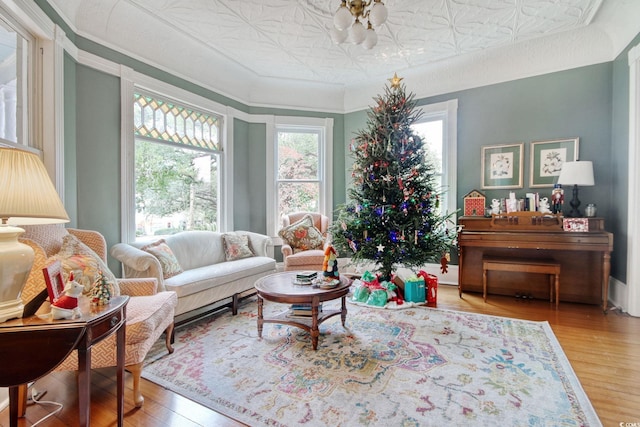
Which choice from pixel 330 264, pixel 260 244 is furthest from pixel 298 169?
pixel 330 264

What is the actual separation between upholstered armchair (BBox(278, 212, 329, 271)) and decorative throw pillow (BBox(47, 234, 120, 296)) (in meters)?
2.22

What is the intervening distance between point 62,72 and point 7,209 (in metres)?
1.87

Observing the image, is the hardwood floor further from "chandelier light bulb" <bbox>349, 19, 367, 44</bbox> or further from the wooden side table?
"chandelier light bulb" <bbox>349, 19, 367, 44</bbox>

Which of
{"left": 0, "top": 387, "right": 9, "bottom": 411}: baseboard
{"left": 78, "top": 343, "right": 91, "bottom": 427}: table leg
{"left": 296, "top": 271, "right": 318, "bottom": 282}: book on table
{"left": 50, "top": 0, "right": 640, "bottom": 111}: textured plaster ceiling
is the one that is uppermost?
{"left": 50, "top": 0, "right": 640, "bottom": 111}: textured plaster ceiling

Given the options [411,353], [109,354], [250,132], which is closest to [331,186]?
[250,132]

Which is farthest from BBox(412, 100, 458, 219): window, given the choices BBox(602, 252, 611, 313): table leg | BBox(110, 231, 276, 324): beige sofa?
BBox(110, 231, 276, 324): beige sofa

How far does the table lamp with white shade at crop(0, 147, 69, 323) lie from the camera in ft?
4.02

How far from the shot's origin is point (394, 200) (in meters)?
3.62

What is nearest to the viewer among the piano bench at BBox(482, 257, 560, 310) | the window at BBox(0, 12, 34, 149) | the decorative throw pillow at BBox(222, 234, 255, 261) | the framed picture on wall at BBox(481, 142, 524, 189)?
the window at BBox(0, 12, 34, 149)

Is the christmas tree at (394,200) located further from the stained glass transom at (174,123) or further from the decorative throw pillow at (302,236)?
the stained glass transom at (174,123)

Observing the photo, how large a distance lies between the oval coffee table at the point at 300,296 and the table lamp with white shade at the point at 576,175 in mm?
2733

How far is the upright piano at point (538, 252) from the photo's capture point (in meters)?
3.24

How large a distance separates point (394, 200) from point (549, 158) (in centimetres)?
204

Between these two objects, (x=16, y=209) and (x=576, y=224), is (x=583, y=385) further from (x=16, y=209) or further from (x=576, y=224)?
(x=16, y=209)
